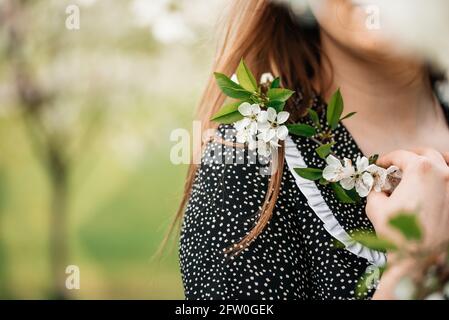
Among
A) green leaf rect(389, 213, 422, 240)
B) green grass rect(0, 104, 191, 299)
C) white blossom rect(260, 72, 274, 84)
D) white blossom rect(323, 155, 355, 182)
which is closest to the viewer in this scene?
green leaf rect(389, 213, 422, 240)

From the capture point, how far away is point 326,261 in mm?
1273

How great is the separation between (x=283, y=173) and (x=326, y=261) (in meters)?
0.16

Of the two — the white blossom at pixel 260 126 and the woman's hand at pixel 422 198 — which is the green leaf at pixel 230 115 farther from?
→ the woman's hand at pixel 422 198

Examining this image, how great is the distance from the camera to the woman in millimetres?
1211

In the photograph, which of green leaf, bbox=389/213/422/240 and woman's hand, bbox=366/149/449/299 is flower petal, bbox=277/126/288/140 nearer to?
woman's hand, bbox=366/149/449/299

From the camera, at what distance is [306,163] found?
133 cm

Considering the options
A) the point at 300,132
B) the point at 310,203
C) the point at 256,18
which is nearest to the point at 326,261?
the point at 310,203

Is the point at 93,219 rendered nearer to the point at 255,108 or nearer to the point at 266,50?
the point at 266,50

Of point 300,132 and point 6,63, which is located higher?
point 6,63

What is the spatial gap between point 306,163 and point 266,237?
0.53 feet

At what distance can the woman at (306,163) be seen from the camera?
3.97ft

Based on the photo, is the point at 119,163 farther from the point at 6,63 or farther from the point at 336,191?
the point at 336,191

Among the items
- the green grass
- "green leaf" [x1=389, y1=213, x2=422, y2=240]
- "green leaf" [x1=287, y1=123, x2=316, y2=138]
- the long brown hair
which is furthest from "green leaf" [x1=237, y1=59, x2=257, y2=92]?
the green grass

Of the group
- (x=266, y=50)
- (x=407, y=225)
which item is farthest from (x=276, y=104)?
(x=407, y=225)
